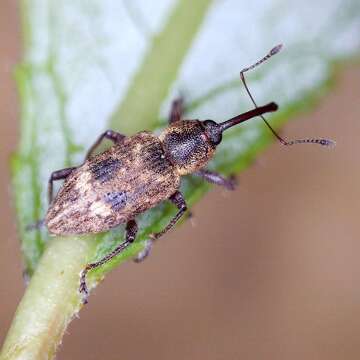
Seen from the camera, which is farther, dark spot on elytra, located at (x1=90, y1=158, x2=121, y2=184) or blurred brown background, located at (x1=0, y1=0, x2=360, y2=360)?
blurred brown background, located at (x1=0, y1=0, x2=360, y2=360)

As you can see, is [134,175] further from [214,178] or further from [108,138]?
[214,178]

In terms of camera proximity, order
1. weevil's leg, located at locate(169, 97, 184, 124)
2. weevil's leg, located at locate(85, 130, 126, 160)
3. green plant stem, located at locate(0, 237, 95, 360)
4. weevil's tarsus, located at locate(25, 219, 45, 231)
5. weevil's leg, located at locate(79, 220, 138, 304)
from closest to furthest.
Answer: green plant stem, located at locate(0, 237, 95, 360), weevil's leg, located at locate(79, 220, 138, 304), weevil's tarsus, located at locate(25, 219, 45, 231), weevil's leg, located at locate(85, 130, 126, 160), weevil's leg, located at locate(169, 97, 184, 124)

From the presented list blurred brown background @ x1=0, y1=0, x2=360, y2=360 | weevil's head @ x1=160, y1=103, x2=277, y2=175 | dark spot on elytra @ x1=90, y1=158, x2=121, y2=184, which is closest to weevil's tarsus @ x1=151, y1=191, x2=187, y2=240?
weevil's head @ x1=160, y1=103, x2=277, y2=175

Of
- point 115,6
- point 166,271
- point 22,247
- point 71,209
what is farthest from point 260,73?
point 166,271

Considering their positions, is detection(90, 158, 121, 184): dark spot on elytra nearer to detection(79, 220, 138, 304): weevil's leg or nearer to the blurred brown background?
detection(79, 220, 138, 304): weevil's leg

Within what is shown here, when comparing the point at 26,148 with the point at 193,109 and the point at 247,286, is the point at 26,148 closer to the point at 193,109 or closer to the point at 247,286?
the point at 193,109

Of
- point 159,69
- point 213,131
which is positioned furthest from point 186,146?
point 159,69

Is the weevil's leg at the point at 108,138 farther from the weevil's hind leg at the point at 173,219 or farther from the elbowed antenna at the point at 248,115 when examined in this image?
the elbowed antenna at the point at 248,115
